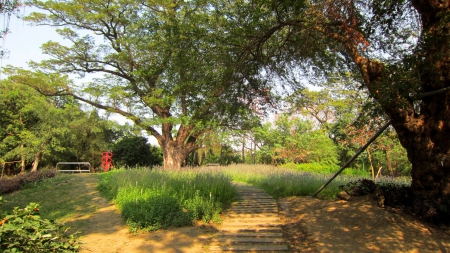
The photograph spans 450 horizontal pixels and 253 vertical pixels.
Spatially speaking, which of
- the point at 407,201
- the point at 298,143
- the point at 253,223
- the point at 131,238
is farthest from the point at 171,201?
the point at 298,143

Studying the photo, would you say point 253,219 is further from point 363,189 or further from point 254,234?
point 363,189

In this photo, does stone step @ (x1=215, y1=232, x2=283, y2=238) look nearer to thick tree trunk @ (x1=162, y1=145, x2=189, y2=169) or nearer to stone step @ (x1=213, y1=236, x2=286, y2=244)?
stone step @ (x1=213, y1=236, x2=286, y2=244)

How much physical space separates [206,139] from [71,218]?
17.4 meters

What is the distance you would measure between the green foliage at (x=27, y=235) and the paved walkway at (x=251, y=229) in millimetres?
3612

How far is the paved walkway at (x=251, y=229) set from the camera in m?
5.57

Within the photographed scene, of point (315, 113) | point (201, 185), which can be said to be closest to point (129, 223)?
point (201, 185)

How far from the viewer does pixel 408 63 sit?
16.1 ft

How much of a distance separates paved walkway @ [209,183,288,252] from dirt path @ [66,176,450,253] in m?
0.19

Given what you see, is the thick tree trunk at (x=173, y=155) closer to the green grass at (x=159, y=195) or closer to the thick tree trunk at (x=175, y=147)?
the thick tree trunk at (x=175, y=147)

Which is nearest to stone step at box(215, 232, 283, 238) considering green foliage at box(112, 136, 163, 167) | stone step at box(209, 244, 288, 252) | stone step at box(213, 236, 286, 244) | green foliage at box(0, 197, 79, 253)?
stone step at box(213, 236, 286, 244)

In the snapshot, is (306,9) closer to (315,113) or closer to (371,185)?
(371,185)

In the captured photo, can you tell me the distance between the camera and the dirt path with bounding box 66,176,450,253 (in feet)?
16.1

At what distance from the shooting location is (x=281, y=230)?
647cm

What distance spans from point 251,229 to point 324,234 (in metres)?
1.53
